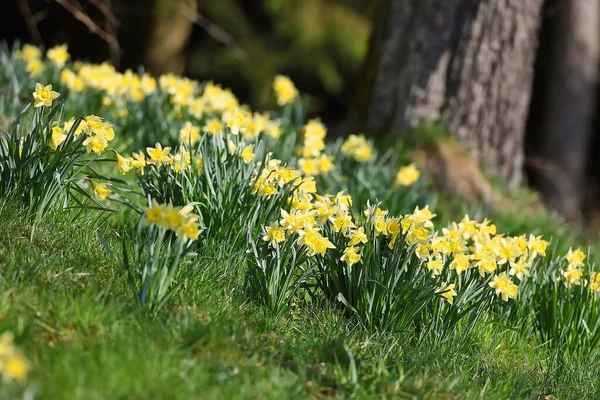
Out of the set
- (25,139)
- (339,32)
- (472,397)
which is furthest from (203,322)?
(339,32)

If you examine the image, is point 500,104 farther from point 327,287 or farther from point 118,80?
point 327,287

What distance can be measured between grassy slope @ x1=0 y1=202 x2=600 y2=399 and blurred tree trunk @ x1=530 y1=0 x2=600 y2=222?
538 centimetres

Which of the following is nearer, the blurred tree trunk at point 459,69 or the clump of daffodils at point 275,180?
the clump of daffodils at point 275,180

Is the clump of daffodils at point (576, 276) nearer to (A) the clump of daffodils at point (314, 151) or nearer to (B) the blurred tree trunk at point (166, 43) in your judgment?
(A) the clump of daffodils at point (314, 151)

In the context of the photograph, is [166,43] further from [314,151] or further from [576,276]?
[576,276]

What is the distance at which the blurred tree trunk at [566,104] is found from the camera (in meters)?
7.88

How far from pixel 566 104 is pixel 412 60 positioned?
319 cm

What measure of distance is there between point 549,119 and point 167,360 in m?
6.89

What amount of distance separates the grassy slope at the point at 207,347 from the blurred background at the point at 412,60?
265 centimetres

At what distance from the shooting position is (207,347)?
2.26 metres

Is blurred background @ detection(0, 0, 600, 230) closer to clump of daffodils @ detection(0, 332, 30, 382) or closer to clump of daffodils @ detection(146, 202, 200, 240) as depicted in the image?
clump of daffodils @ detection(146, 202, 200, 240)

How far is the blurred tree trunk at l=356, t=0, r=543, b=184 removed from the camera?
18.1ft

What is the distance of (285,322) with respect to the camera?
2.67 meters

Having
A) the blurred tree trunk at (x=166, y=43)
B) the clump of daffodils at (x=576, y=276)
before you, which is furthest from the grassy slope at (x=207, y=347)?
the blurred tree trunk at (x=166, y=43)
